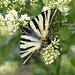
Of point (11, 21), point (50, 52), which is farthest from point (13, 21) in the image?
point (50, 52)

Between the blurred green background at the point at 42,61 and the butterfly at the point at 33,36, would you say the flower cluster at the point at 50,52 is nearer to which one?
the butterfly at the point at 33,36

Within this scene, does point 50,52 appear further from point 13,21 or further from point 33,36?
point 13,21

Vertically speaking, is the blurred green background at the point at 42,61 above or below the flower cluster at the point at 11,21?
below

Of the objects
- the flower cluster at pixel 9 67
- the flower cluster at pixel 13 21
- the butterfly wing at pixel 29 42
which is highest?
the flower cluster at pixel 13 21

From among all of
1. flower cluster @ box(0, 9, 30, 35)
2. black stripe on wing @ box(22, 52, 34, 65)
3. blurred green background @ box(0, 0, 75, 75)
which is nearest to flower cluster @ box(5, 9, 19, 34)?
flower cluster @ box(0, 9, 30, 35)

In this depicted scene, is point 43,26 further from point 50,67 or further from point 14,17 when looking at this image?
point 50,67

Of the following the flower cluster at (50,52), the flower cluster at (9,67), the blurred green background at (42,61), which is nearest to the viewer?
the flower cluster at (50,52)

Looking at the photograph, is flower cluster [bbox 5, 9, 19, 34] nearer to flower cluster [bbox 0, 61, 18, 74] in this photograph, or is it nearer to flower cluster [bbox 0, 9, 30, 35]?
flower cluster [bbox 0, 9, 30, 35]

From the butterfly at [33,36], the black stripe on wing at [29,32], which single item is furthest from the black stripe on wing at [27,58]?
the black stripe on wing at [29,32]

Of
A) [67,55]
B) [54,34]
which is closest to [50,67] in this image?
[67,55]
